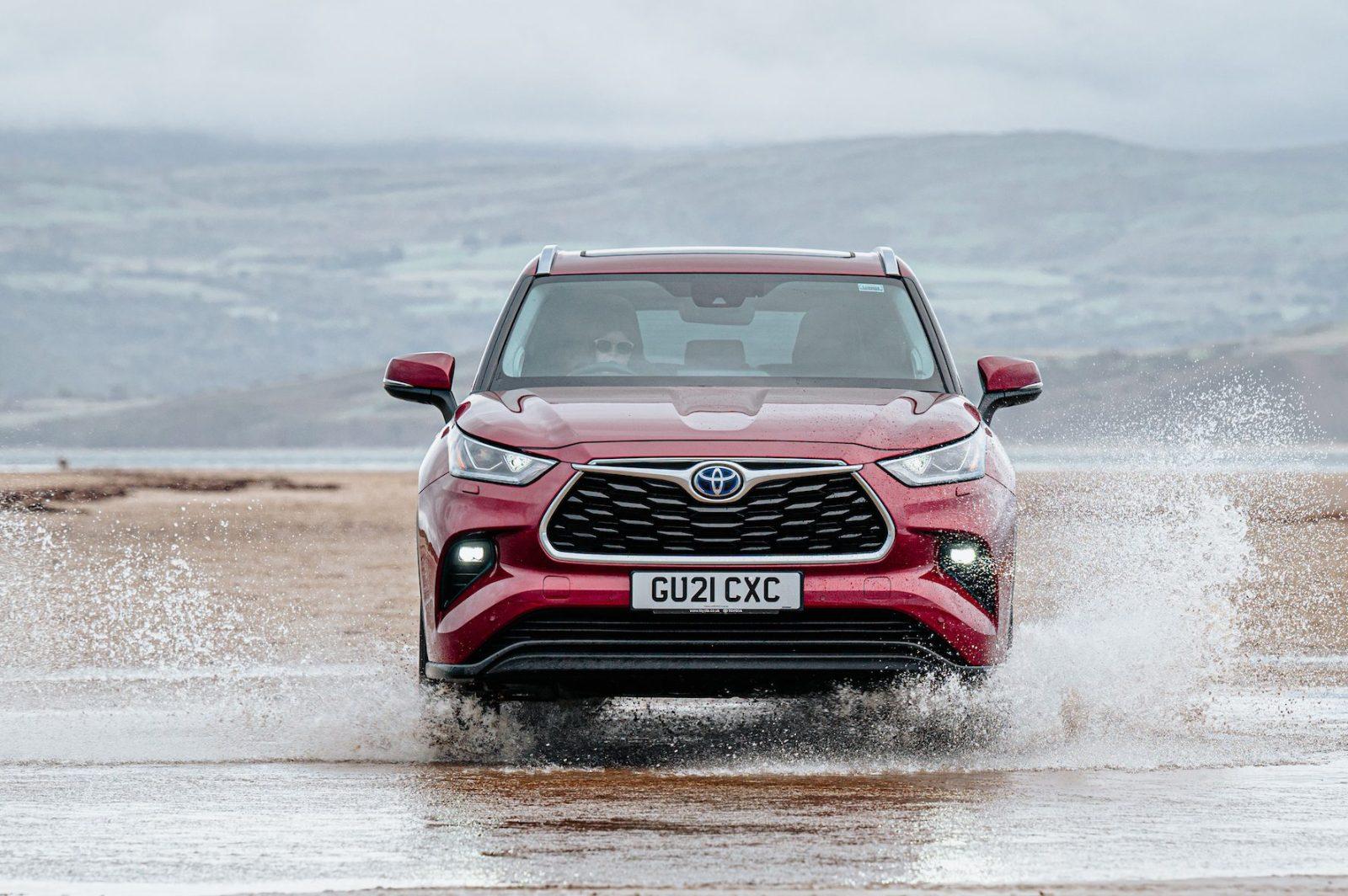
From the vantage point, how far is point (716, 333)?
7.51 meters

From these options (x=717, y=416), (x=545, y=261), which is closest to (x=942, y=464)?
(x=717, y=416)

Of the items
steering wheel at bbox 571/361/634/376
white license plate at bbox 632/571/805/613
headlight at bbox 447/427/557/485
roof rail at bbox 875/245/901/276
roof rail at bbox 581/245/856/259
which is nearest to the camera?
white license plate at bbox 632/571/805/613

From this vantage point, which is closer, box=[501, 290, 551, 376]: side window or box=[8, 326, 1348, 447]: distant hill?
box=[501, 290, 551, 376]: side window

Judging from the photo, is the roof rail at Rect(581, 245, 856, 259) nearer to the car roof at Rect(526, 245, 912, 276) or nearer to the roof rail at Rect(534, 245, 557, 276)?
the car roof at Rect(526, 245, 912, 276)

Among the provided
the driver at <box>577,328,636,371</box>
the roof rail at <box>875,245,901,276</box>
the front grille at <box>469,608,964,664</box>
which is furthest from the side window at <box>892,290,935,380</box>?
the front grille at <box>469,608,964,664</box>

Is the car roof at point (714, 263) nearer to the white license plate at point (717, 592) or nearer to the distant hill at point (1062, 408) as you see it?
the white license plate at point (717, 592)

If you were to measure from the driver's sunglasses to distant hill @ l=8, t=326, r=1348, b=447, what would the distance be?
65.5 m

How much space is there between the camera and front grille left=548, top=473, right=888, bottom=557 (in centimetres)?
591

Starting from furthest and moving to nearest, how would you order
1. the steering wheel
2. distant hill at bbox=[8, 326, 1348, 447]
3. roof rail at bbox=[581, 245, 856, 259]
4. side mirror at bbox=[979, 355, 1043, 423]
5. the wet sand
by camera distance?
distant hill at bbox=[8, 326, 1348, 447] → roof rail at bbox=[581, 245, 856, 259] → the steering wheel → side mirror at bbox=[979, 355, 1043, 423] → the wet sand

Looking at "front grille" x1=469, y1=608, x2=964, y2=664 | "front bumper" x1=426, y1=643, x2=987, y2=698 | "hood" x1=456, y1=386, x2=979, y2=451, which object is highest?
"hood" x1=456, y1=386, x2=979, y2=451

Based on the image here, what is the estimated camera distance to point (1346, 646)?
10445mm

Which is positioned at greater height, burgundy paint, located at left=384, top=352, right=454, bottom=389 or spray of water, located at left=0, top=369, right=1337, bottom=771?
burgundy paint, located at left=384, top=352, right=454, bottom=389

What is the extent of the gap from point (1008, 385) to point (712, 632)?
67.0 inches

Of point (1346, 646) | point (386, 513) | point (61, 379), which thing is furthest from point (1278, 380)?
point (61, 379)
